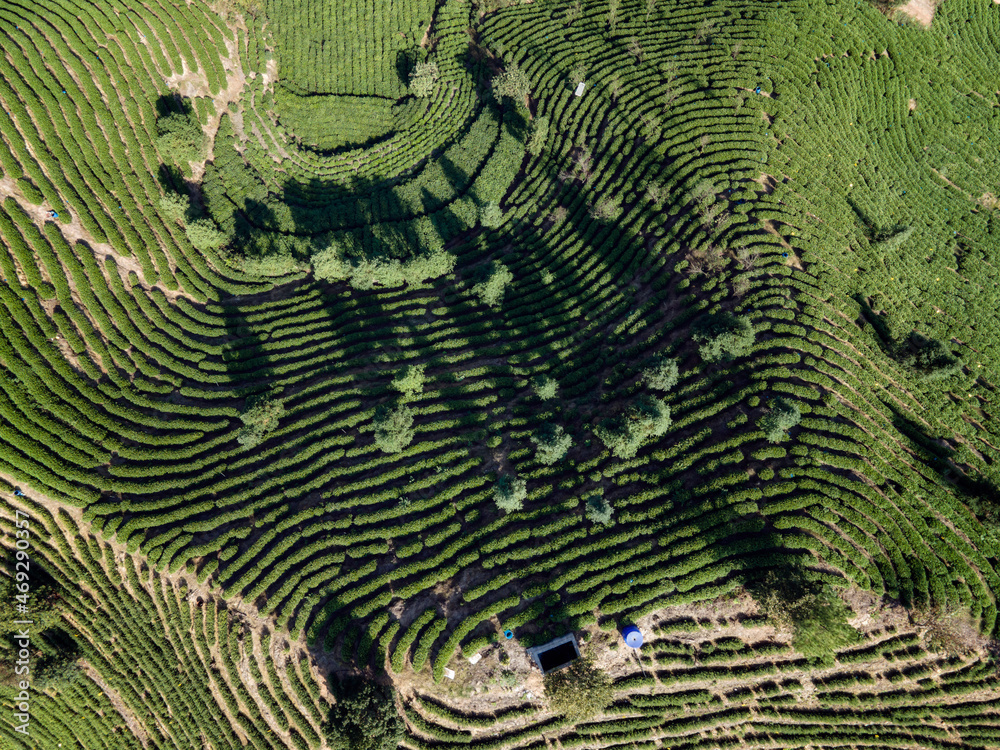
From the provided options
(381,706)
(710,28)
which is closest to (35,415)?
(381,706)

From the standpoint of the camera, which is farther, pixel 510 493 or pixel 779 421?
pixel 510 493

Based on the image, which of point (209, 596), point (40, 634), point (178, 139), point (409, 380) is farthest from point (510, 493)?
point (178, 139)

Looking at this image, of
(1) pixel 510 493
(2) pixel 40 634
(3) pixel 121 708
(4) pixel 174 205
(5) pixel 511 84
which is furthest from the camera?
(5) pixel 511 84

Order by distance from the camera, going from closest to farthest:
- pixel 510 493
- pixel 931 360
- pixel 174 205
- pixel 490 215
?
pixel 510 493 < pixel 931 360 < pixel 174 205 < pixel 490 215

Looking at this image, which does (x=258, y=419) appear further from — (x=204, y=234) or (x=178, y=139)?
(x=178, y=139)

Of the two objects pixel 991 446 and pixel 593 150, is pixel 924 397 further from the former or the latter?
pixel 593 150

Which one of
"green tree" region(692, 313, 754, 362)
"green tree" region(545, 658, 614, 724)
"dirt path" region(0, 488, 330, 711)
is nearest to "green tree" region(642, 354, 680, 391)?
"green tree" region(692, 313, 754, 362)

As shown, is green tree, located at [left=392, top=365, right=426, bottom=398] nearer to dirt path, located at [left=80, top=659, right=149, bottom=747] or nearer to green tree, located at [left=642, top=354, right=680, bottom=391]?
green tree, located at [left=642, top=354, right=680, bottom=391]
